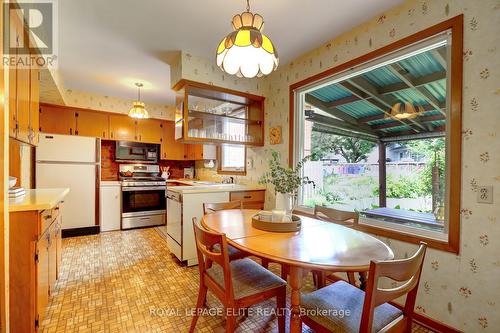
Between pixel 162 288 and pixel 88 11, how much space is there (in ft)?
8.83

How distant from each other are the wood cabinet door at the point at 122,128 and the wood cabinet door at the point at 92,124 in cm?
8

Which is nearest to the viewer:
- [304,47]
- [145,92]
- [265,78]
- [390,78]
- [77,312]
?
[77,312]

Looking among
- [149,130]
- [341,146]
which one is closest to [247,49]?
[341,146]

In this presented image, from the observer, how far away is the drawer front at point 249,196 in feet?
10.2

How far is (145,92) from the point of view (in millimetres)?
4230

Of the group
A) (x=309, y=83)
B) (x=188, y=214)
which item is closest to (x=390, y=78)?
(x=309, y=83)

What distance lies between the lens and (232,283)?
135cm

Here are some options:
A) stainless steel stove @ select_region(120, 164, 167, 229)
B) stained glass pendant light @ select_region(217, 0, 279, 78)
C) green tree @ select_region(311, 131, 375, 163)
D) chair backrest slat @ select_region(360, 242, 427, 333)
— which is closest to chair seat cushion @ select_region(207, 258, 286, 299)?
chair backrest slat @ select_region(360, 242, 427, 333)

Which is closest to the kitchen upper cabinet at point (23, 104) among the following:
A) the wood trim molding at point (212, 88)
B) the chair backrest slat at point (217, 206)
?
the wood trim molding at point (212, 88)

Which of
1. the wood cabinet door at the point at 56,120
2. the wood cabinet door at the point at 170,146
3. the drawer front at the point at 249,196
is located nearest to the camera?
the drawer front at the point at 249,196

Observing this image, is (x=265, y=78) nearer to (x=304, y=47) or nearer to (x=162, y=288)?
(x=304, y=47)

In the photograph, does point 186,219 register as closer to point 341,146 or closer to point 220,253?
point 220,253

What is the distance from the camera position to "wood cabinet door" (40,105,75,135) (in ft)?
12.7

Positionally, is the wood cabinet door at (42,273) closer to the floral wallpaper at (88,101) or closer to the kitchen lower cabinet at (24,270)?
the kitchen lower cabinet at (24,270)
